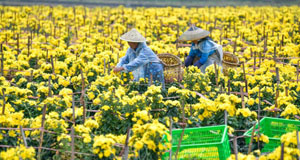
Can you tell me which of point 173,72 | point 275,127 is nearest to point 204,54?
point 173,72

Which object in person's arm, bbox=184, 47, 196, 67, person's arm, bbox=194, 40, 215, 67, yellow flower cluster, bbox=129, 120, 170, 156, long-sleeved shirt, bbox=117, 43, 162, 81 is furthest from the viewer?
person's arm, bbox=184, 47, 196, 67

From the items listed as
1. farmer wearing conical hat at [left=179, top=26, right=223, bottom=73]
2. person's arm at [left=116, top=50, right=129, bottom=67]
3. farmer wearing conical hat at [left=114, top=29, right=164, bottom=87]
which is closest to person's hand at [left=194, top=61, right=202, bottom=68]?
farmer wearing conical hat at [left=179, top=26, right=223, bottom=73]

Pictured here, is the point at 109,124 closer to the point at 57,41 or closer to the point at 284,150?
the point at 284,150

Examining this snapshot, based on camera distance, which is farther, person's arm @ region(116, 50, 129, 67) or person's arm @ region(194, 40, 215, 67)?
person's arm @ region(194, 40, 215, 67)

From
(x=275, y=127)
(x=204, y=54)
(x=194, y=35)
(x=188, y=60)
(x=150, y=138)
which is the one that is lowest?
(x=275, y=127)

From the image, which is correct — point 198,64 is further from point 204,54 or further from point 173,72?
point 173,72

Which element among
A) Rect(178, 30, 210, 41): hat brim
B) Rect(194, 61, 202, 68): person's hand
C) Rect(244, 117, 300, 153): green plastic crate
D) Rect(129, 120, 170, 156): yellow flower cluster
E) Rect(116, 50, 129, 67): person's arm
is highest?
Rect(178, 30, 210, 41): hat brim

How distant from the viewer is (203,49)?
6.90 m

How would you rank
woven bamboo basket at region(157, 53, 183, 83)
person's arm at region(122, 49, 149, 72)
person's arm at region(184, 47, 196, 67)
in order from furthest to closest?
person's arm at region(184, 47, 196, 67), woven bamboo basket at region(157, 53, 183, 83), person's arm at region(122, 49, 149, 72)

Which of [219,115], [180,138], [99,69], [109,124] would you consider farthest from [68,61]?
[180,138]

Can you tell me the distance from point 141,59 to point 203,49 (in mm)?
1208

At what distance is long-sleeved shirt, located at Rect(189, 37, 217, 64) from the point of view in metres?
6.83

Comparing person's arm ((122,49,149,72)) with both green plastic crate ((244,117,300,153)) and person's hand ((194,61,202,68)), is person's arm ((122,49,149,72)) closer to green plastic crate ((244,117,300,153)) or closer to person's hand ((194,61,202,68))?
person's hand ((194,61,202,68))

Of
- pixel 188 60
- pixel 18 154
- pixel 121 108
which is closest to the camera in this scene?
pixel 18 154
